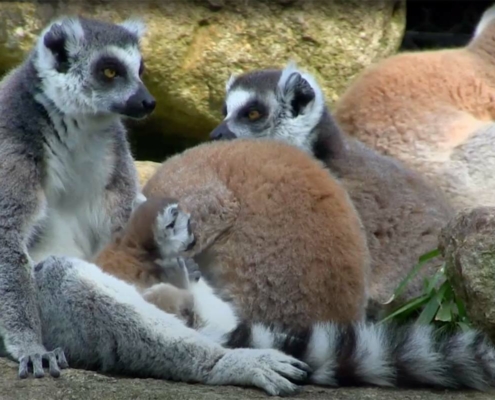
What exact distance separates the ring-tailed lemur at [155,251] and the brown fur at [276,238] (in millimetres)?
166

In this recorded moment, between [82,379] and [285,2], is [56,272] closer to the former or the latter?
[82,379]

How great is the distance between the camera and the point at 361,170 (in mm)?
6953

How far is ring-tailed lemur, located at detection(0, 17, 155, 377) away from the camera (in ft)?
17.3

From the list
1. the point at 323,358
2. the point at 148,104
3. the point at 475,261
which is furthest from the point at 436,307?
the point at 148,104

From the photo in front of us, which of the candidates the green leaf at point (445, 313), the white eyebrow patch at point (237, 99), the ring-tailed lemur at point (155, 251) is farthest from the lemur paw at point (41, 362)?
the white eyebrow patch at point (237, 99)

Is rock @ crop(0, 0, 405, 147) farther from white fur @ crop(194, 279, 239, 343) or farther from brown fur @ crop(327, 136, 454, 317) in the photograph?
white fur @ crop(194, 279, 239, 343)

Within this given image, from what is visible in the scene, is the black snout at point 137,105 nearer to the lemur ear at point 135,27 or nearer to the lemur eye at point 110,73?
the lemur eye at point 110,73

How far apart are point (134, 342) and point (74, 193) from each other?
1022 millimetres

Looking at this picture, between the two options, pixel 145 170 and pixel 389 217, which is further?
pixel 145 170

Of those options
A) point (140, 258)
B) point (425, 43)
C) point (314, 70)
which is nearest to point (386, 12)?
point (314, 70)

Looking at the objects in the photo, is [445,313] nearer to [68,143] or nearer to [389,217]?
[389,217]

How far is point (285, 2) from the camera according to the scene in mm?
8727

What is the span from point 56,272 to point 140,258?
55 cm

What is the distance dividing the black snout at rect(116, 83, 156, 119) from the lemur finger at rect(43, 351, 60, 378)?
1301 millimetres
